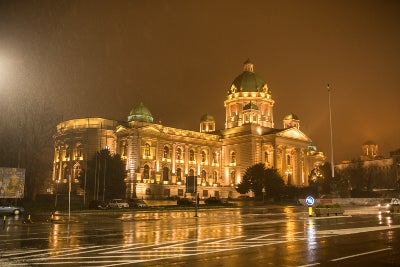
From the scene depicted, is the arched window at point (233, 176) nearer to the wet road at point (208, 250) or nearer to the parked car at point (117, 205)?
the parked car at point (117, 205)

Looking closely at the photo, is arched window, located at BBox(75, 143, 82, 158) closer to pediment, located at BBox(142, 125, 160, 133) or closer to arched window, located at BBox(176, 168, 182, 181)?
pediment, located at BBox(142, 125, 160, 133)

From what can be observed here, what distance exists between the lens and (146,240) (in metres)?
19.0

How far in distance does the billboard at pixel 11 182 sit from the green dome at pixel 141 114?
6234 centimetres

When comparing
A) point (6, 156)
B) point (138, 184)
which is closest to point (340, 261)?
point (6, 156)

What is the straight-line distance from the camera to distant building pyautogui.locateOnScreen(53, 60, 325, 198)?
91312 millimetres

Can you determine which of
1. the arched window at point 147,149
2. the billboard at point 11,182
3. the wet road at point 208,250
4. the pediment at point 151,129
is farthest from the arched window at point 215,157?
the wet road at point 208,250

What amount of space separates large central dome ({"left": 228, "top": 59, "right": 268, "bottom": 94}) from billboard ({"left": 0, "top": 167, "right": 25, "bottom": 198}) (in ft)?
272

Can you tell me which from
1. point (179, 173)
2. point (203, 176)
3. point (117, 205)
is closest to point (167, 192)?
point (179, 173)

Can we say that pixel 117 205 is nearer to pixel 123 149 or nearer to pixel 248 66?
pixel 123 149

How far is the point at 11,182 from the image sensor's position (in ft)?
127

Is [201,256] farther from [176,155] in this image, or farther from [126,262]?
[176,155]

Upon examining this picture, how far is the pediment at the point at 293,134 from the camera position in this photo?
10719cm

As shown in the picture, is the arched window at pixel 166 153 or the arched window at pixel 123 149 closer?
the arched window at pixel 123 149

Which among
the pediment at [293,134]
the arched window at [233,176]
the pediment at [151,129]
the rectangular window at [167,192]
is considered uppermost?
the pediment at [293,134]
